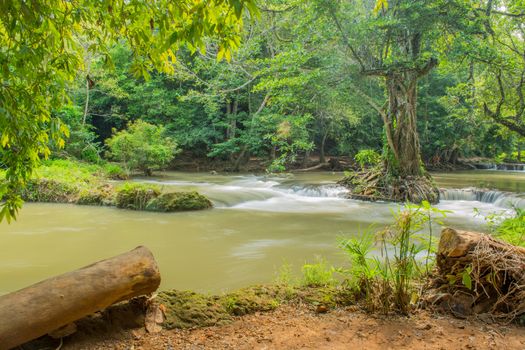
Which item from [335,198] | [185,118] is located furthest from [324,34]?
[185,118]

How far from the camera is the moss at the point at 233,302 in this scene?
3133 millimetres

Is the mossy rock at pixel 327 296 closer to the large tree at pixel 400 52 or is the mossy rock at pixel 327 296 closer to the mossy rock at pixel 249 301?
the mossy rock at pixel 249 301

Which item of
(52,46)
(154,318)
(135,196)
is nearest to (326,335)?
(154,318)

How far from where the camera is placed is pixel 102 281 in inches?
110

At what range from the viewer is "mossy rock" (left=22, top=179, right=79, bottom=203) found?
12.4 meters

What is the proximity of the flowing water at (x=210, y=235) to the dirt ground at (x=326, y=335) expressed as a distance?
117 centimetres

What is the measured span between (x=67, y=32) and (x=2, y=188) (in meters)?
1.26

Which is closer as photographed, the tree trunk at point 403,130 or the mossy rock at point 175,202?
the mossy rock at point 175,202

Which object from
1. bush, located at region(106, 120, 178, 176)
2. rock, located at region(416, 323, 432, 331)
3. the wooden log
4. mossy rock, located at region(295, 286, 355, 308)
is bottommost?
rock, located at region(416, 323, 432, 331)

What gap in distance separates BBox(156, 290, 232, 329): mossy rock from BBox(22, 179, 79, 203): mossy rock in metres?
10.1

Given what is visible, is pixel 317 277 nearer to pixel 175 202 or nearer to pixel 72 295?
pixel 72 295

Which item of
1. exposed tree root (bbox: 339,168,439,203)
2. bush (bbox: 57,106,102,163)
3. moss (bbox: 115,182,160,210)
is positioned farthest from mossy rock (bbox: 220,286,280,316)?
bush (bbox: 57,106,102,163)

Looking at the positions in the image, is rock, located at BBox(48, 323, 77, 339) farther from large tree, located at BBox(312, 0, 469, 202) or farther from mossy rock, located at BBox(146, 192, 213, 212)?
mossy rock, located at BBox(146, 192, 213, 212)

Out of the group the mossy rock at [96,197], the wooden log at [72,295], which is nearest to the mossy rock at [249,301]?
the wooden log at [72,295]
